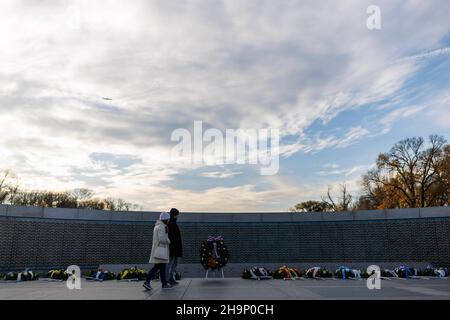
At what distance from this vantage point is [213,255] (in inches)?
566

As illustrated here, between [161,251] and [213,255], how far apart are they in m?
5.49

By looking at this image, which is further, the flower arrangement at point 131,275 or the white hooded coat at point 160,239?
the flower arrangement at point 131,275

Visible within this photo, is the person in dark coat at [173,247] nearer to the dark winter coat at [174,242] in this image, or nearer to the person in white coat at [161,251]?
the dark winter coat at [174,242]

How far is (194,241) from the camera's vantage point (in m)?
18.7

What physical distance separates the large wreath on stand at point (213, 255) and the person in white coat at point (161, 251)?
176 inches

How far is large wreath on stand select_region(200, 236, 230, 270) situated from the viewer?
14100mm

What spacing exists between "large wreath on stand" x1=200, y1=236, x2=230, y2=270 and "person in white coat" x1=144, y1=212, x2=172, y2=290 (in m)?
4.47

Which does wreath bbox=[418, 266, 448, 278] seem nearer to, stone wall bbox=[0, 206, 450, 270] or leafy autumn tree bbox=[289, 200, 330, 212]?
stone wall bbox=[0, 206, 450, 270]

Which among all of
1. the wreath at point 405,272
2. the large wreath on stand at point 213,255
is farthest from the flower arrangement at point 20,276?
the wreath at point 405,272

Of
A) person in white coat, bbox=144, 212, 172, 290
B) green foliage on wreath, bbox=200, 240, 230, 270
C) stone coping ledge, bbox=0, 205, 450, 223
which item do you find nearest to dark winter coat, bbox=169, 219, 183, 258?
person in white coat, bbox=144, 212, 172, 290

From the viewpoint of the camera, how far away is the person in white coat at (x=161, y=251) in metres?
9.17

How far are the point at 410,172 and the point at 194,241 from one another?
3833 cm

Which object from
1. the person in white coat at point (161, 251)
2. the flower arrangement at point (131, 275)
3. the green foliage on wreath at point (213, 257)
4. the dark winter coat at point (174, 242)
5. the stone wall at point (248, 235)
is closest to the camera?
the person in white coat at point (161, 251)
